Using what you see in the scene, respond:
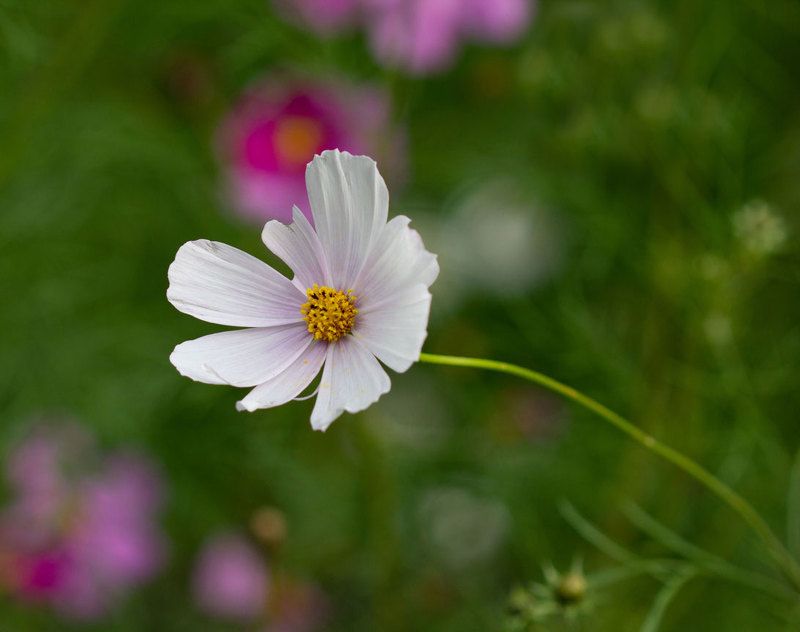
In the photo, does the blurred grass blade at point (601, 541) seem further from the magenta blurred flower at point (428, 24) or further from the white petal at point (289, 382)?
the magenta blurred flower at point (428, 24)

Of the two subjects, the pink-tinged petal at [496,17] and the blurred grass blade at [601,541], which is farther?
the pink-tinged petal at [496,17]

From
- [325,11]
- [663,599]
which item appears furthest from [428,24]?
[663,599]

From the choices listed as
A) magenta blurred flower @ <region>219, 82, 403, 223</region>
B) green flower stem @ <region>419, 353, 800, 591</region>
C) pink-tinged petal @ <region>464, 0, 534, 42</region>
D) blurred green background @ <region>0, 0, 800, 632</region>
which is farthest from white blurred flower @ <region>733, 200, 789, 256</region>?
magenta blurred flower @ <region>219, 82, 403, 223</region>

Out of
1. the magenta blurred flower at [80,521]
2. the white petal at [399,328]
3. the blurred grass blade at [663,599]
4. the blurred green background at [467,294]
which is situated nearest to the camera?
the white petal at [399,328]

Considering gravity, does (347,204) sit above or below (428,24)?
below

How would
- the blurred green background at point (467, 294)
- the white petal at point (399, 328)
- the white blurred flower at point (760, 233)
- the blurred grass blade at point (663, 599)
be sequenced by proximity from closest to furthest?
1. the white petal at point (399, 328)
2. the blurred grass blade at point (663, 599)
3. the white blurred flower at point (760, 233)
4. the blurred green background at point (467, 294)

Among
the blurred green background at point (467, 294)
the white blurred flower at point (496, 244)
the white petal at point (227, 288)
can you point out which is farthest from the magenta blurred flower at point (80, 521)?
the white petal at point (227, 288)

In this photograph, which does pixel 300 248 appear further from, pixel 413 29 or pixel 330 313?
pixel 413 29
